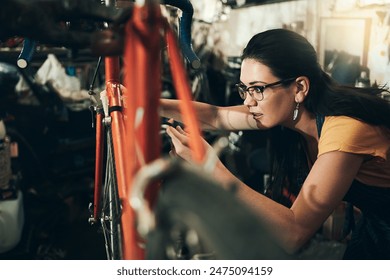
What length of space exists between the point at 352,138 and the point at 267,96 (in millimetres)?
329

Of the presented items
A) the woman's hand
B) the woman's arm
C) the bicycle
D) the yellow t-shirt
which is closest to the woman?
the yellow t-shirt

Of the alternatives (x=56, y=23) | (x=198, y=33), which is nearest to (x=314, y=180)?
(x=56, y=23)

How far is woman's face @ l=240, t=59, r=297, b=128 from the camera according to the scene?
141 cm

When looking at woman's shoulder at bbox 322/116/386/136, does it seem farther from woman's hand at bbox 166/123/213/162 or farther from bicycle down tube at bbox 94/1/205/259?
bicycle down tube at bbox 94/1/205/259

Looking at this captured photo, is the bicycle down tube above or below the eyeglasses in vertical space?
above

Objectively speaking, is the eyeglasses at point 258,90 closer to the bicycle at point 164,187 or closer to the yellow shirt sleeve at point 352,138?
the yellow shirt sleeve at point 352,138

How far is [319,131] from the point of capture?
1.50m

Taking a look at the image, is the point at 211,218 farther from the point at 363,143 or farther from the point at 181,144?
the point at 363,143

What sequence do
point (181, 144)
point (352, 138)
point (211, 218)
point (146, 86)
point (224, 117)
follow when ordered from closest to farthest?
point (211, 218), point (146, 86), point (181, 144), point (352, 138), point (224, 117)

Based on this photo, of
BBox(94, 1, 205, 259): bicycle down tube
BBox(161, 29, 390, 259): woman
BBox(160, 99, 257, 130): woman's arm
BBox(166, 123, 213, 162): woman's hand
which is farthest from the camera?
BBox(160, 99, 257, 130): woman's arm

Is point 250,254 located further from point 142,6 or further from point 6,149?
point 6,149

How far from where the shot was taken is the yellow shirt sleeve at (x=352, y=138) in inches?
50.4

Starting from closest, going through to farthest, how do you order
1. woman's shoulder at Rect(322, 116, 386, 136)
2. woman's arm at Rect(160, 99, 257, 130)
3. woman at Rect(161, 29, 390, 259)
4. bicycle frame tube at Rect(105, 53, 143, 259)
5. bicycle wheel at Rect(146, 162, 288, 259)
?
1. bicycle wheel at Rect(146, 162, 288, 259)
2. bicycle frame tube at Rect(105, 53, 143, 259)
3. woman at Rect(161, 29, 390, 259)
4. woman's shoulder at Rect(322, 116, 386, 136)
5. woman's arm at Rect(160, 99, 257, 130)

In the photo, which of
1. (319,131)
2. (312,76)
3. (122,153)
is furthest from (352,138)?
(122,153)
